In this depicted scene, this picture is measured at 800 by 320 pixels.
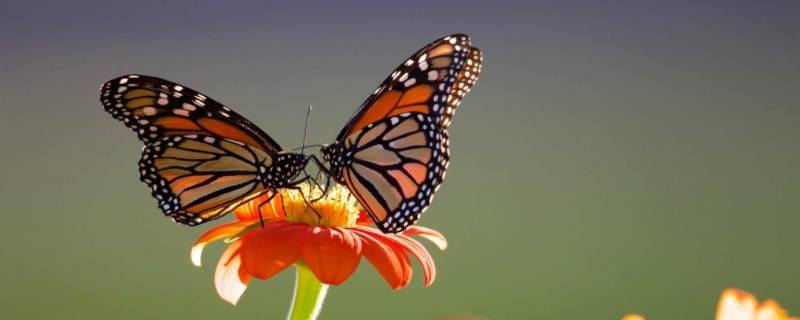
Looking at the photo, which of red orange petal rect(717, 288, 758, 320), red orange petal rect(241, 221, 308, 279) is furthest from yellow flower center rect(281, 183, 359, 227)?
red orange petal rect(717, 288, 758, 320)

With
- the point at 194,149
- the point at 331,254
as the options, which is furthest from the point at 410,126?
the point at 331,254

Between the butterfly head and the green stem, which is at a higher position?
the butterfly head

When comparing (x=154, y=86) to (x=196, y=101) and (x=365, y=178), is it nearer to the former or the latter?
(x=196, y=101)

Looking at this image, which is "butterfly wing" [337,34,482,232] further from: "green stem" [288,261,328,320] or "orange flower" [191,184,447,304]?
"green stem" [288,261,328,320]

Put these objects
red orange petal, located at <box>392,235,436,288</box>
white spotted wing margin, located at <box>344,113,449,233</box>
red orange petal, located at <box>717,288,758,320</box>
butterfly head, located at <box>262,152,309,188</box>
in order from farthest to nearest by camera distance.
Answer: white spotted wing margin, located at <box>344,113,449,233</box> < butterfly head, located at <box>262,152,309,188</box> < red orange petal, located at <box>392,235,436,288</box> < red orange petal, located at <box>717,288,758,320</box>

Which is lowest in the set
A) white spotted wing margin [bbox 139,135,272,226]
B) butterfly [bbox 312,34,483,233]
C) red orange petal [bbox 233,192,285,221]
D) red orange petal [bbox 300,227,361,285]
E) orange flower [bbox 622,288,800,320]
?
orange flower [bbox 622,288,800,320]

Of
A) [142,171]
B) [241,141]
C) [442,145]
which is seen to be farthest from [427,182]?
[142,171]

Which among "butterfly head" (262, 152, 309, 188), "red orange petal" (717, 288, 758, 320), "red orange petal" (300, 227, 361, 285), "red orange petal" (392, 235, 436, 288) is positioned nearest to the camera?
"red orange petal" (717, 288, 758, 320)
